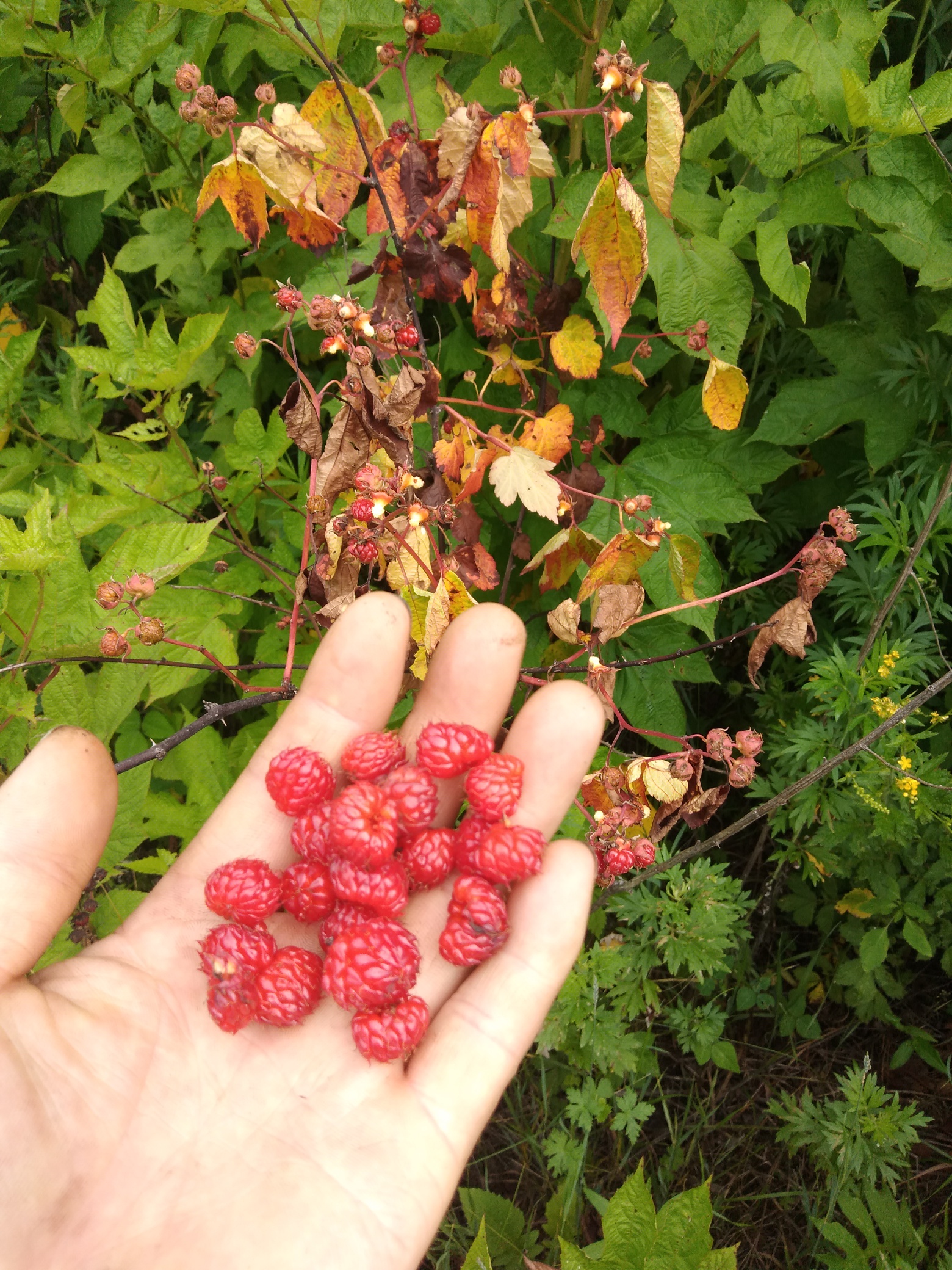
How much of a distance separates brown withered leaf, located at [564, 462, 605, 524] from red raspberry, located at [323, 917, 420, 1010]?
1247mm

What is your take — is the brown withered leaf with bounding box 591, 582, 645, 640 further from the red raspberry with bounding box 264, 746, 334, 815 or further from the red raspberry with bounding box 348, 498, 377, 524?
the red raspberry with bounding box 264, 746, 334, 815

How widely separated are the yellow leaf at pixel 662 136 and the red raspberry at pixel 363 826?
5.08 feet

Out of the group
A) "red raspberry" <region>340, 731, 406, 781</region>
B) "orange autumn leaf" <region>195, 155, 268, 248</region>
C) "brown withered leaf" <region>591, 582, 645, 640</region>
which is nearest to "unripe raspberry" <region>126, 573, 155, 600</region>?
"red raspberry" <region>340, 731, 406, 781</region>

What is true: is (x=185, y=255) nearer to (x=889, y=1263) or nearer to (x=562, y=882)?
(x=562, y=882)

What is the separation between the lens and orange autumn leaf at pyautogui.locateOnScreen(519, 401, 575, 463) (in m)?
2.62

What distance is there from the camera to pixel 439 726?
245 cm

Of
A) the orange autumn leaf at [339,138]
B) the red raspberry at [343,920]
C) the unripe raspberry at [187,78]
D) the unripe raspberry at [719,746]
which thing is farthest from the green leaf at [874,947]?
the unripe raspberry at [187,78]

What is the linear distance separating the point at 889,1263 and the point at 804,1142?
16.7 inches

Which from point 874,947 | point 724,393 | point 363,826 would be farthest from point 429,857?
point 874,947

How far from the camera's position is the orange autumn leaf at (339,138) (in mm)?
2338

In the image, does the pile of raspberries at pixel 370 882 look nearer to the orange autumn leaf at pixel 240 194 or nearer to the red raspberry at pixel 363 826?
the red raspberry at pixel 363 826

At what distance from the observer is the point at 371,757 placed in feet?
7.82

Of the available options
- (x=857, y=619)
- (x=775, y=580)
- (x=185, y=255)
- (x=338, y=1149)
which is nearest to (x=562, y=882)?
(x=338, y=1149)

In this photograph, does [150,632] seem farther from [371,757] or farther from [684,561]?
[684,561]
